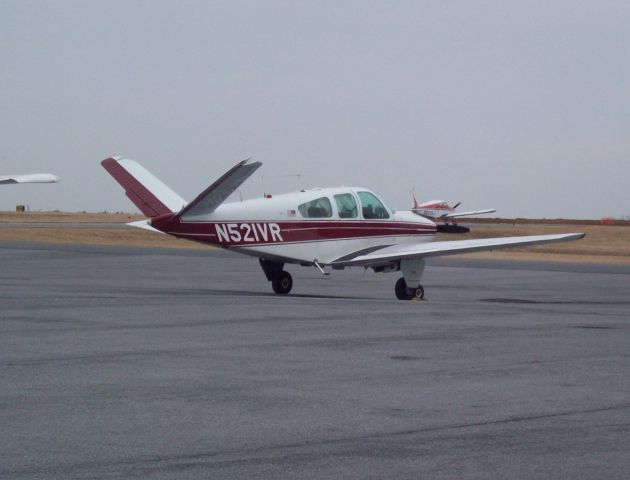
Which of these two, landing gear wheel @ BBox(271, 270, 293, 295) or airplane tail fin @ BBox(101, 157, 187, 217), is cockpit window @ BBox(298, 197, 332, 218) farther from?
airplane tail fin @ BBox(101, 157, 187, 217)

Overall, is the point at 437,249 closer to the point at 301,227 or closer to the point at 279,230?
the point at 301,227

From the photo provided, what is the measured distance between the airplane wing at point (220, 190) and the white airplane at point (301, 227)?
0.02 metres

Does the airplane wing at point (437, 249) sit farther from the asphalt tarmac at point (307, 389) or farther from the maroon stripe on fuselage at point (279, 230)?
the asphalt tarmac at point (307, 389)

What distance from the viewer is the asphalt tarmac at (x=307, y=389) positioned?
7703 millimetres

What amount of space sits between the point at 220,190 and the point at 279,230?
5.67 ft

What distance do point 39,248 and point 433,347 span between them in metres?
36.5

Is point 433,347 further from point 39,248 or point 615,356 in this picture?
point 39,248

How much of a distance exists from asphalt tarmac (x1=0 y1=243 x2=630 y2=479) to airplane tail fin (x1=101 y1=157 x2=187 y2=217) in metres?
3.22

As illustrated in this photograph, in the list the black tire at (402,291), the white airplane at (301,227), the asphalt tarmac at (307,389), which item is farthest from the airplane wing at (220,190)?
the black tire at (402,291)

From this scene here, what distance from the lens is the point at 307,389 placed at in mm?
10633

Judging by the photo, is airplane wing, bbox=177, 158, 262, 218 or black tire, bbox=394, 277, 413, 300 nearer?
airplane wing, bbox=177, 158, 262, 218

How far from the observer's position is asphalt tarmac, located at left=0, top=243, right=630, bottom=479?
7.70 metres

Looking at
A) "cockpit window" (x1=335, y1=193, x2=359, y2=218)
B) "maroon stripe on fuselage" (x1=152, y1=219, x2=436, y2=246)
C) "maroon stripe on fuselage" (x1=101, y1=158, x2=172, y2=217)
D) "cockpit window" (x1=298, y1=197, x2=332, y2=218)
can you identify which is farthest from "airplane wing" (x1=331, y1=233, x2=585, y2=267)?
"maroon stripe on fuselage" (x1=101, y1=158, x2=172, y2=217)

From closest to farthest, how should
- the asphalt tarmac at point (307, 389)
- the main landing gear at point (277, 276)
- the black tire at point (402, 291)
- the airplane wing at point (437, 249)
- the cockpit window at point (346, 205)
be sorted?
the asphalt tarmac at point (307, 389) → the airplane wing at point (437, 249) → the black tire at point (402, 291) → the cockpit window at point (346, 205) → the main landing gear at point (277, 276)
